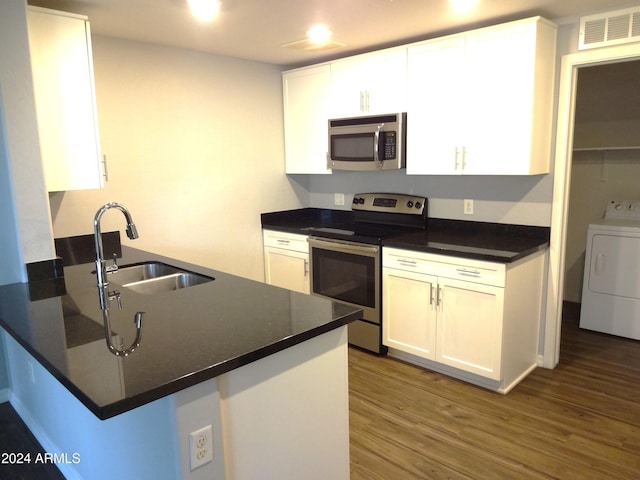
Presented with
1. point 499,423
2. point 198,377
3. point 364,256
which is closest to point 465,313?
point 499,423

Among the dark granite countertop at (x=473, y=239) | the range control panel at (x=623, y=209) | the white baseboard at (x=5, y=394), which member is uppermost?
the range control panel at (x=623, y=209)

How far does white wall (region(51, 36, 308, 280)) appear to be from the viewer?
3.11 meters

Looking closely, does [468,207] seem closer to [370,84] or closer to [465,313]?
[465,313]

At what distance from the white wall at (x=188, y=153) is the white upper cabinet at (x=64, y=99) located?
0.57 m

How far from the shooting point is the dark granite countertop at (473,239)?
2844 mm

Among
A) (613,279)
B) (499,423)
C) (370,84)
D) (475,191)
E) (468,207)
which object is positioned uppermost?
(370,84)

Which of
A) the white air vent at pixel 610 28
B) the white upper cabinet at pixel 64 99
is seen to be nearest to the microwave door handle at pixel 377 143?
the white air vent at pixel 610 28

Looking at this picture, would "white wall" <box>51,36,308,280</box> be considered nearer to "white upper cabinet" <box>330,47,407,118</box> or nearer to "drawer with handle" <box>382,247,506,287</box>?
"white upper cabinet" <box>330,47,407,118</box>

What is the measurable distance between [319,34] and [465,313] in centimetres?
206

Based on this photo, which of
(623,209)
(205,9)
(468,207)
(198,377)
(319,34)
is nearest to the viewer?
(198,377)

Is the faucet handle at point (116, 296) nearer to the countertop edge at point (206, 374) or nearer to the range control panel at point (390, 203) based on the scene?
the countertop edge at point (206, 374)

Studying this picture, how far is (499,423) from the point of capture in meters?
2.61

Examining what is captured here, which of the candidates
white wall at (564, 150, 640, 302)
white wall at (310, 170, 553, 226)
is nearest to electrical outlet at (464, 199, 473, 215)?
white wall at (310, 170, 553, 226)

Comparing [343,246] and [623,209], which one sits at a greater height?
[623,209]
